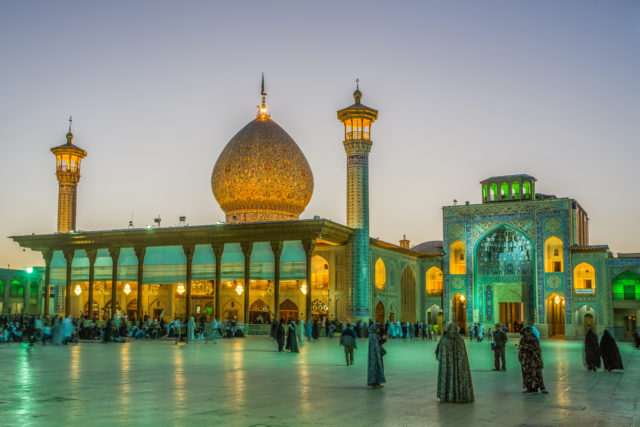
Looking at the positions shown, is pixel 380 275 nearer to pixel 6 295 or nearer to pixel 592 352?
pixel 592 352

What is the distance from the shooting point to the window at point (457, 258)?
39203 mm

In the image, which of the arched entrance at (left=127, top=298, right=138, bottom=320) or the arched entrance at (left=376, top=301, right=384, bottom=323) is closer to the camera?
the arched entrance at (left=376, top=301, right=384, bottom=323)

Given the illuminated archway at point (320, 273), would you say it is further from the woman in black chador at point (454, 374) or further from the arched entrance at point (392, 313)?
the woman in black chador at point (454, 374)

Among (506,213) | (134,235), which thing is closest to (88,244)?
(134,235)

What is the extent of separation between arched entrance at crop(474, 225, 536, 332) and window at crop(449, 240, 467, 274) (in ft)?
3.62

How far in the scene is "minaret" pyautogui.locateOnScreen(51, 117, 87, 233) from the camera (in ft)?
124

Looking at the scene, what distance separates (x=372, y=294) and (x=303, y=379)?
821 inches

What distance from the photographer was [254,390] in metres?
10.1

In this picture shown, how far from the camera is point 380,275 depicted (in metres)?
34.3

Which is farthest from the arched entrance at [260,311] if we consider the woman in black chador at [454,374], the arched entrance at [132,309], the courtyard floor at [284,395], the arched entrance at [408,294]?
the woman in black chador at [454,374]

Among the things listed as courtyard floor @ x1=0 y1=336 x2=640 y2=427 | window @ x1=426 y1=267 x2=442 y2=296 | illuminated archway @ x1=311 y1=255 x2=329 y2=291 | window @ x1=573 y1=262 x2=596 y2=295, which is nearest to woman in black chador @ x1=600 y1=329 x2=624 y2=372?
courtyard floor @ x1=0 y1=336 x2=640 y2=427

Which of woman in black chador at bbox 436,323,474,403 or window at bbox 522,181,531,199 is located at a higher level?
window at bbox 522,181,531,199

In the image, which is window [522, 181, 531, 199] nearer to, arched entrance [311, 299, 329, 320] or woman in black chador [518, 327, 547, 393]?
arched entrance [311, 299, 329, 320]

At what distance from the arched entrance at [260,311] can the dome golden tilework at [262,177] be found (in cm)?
408
